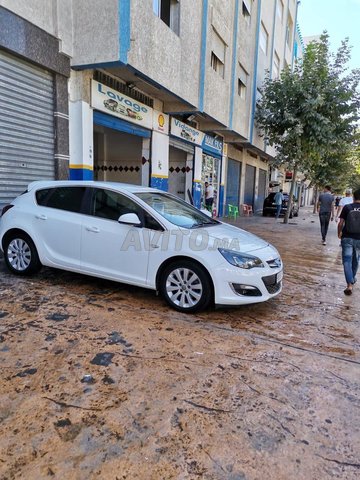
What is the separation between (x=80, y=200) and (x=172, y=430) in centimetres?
360

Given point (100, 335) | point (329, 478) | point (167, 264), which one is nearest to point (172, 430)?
point (329, 478)

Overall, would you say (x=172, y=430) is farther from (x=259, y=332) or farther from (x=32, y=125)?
(x=32, y=125)

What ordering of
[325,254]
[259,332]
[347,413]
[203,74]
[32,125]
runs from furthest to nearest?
[203,74], [325,254], [32,125], [259,332], [347,413]

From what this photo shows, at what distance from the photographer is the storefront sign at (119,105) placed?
9.02 meters

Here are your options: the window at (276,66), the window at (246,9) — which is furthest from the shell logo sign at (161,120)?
the window at (276,66)

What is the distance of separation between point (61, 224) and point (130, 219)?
4.03ft

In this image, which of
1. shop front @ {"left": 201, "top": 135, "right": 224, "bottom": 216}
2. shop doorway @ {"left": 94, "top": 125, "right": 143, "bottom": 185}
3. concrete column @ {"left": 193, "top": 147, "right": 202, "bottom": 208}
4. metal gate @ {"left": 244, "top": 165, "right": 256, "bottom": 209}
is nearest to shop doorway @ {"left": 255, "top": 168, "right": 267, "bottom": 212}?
metal gate @ {"left": 244, "top": 165, "right": 256, "bottom": 209}

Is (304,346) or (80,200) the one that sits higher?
(80,200)

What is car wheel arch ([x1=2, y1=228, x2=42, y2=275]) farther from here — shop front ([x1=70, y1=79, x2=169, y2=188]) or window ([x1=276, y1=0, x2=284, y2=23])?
window ([x1=276, y1=0, x2=284, y2=23])

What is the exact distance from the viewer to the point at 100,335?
366cm

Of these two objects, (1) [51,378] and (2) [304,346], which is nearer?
(1) [51,378]

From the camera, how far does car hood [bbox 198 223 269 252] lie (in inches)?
173

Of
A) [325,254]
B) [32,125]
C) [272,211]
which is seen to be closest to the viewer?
[32,125]

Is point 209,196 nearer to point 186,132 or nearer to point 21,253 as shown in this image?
point 186,132
